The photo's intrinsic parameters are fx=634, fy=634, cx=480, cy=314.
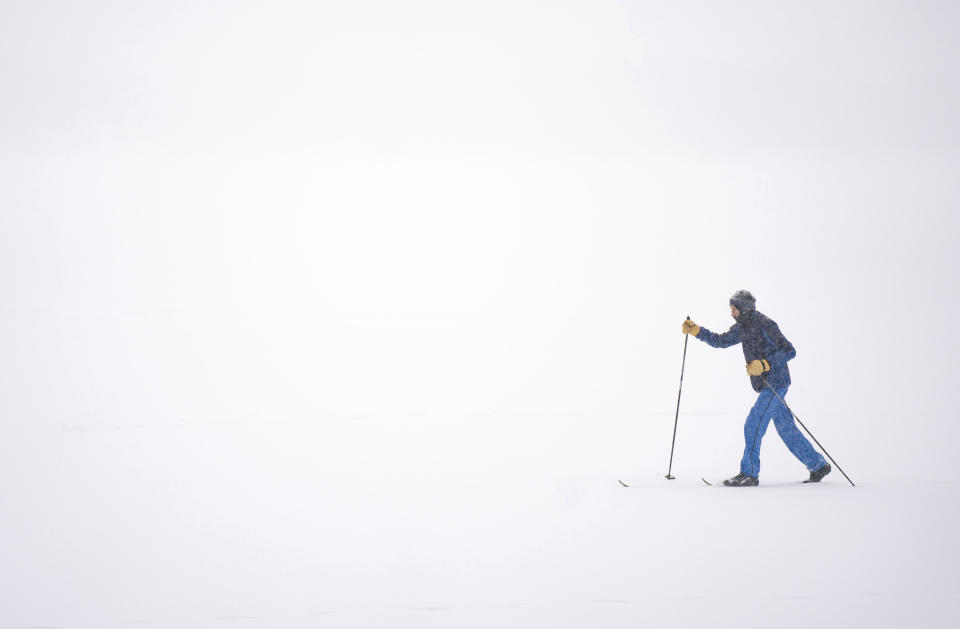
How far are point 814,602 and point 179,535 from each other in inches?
130

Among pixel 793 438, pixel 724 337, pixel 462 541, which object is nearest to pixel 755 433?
pixel 793 438

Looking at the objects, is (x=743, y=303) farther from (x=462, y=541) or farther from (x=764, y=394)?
(x=462, y=541)

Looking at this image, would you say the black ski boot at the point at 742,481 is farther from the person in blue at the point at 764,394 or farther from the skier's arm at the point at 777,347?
the skier's arm at the point at 777,347

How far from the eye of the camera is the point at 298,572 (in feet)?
10.2

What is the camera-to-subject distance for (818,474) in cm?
451

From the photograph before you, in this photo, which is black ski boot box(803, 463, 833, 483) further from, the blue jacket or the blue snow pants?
the blue jacket

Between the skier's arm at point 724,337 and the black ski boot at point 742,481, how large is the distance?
984 mm

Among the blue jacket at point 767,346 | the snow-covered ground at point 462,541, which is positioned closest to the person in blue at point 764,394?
the blue jacket at point 767,346

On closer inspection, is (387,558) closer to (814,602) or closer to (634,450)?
(814,602)

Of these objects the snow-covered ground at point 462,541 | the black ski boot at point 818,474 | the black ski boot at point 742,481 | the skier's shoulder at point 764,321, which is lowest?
the snow-covered ground at point 462,541

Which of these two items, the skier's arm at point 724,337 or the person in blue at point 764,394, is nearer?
the person in blue at point 764,394

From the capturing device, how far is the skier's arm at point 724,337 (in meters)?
4.75

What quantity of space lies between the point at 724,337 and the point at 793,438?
86 centimetres

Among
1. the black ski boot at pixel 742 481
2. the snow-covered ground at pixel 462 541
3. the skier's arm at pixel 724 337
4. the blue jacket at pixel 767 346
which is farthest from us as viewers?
the skier's arm at pixel 724 337
